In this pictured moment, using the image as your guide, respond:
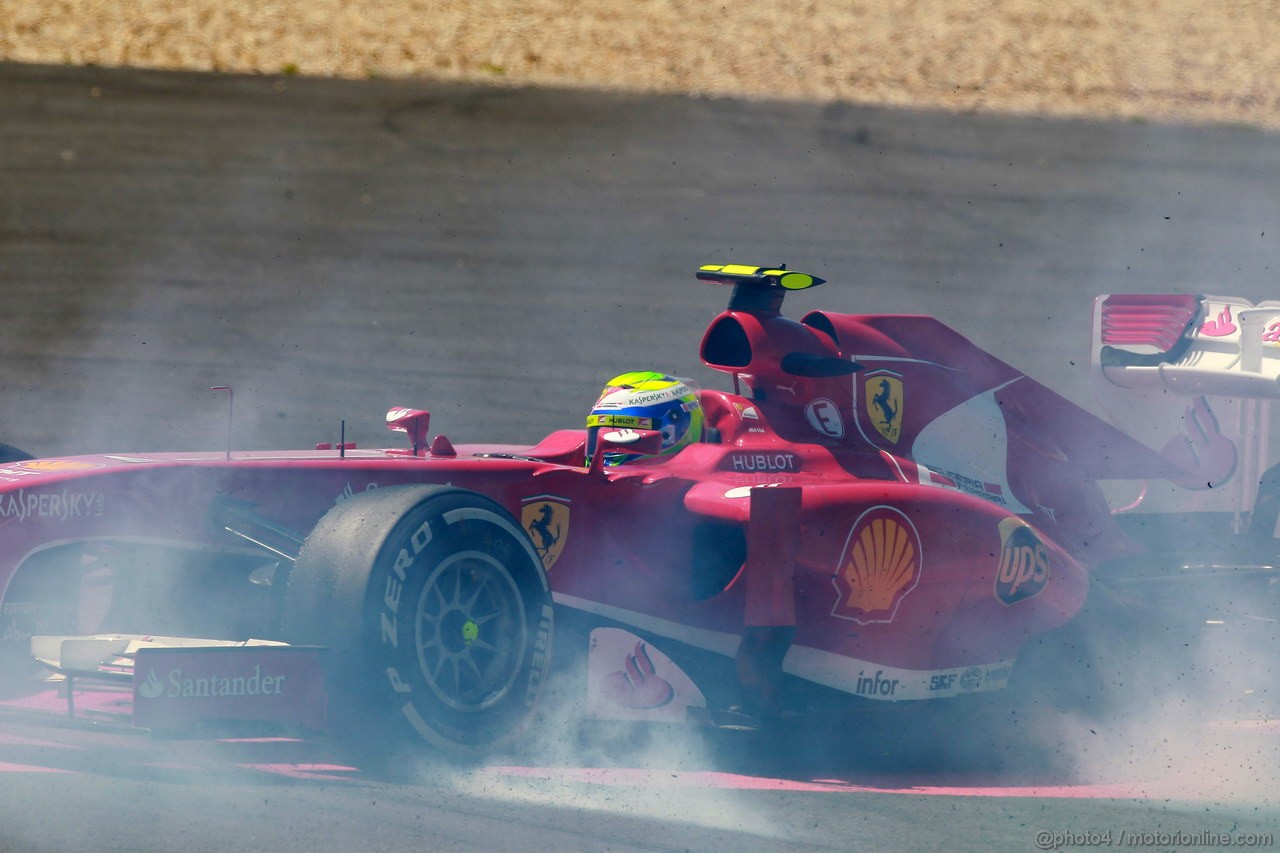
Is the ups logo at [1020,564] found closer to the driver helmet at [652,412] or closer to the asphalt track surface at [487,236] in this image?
the driver helmet at [652,412]

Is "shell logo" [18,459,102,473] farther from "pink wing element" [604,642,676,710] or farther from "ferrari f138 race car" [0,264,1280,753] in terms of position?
"pink wing element" [604,642,676,710]

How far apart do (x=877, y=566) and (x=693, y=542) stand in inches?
27.8

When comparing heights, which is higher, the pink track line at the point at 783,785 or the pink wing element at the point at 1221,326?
the pink wing element at the point at 1221,326

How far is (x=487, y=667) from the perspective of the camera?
457 centimetres

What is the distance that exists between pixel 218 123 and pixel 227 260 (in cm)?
215

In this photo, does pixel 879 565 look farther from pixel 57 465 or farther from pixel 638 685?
pixel 57 465

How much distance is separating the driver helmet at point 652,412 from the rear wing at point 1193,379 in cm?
252

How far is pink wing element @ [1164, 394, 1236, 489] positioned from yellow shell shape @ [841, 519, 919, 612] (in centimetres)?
247

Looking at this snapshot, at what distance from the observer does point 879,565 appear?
18.4 ft

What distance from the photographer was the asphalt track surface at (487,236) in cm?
1068

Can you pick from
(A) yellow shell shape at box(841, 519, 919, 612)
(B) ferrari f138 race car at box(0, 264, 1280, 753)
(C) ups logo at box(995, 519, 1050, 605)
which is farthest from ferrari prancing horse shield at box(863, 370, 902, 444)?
(A) yellow shell shape at box(841, 519, 919, 612)

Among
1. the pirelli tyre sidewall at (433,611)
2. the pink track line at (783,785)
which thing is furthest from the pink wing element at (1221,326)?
the pirelli tyre sidewall at (433,611)

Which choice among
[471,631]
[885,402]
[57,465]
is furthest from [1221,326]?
[57,465]

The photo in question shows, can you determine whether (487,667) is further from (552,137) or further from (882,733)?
(552,137)
